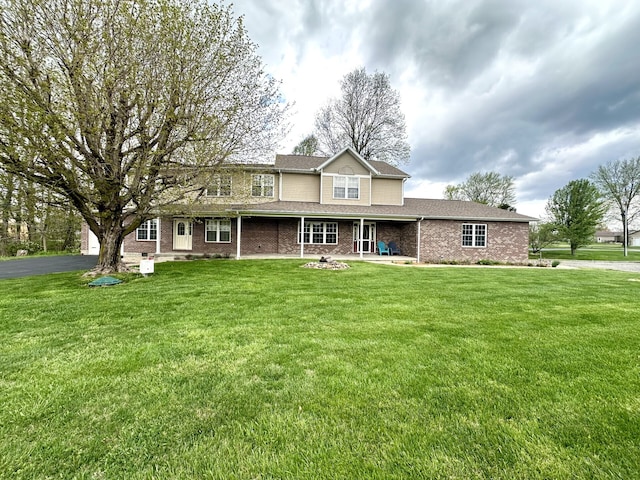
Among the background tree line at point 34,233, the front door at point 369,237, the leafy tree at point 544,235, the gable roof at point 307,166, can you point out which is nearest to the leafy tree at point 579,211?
the leafy tree at point 544,235

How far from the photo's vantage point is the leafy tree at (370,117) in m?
28.3

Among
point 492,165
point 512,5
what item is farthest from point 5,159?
point 492,165

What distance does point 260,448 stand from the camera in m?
1.98

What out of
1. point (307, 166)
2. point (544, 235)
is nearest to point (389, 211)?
point (307, 166)

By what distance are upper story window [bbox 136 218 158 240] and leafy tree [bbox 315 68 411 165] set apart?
19.7 metres

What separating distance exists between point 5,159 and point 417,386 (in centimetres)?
1101

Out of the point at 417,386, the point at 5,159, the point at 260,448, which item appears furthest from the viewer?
the point at 5,159

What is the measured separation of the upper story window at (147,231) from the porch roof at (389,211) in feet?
19.3

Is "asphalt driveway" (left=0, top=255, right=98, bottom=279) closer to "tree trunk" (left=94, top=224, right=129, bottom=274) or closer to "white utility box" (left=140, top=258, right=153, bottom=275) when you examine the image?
"tree trunk" (left=94, top=224, right=129, bottom=274)

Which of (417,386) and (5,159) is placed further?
(5,159)

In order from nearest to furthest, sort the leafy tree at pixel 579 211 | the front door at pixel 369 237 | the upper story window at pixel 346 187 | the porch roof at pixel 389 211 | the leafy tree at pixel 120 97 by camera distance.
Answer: the leafy tree at pixel 120 97, the porch roof at pixel 389 211, the upper story window at pixel 346 187, the front door at pixel 369 237, the leafy tree at pixel 579 211

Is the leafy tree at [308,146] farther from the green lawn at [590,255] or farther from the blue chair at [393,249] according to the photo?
the green lawn at [590,255]

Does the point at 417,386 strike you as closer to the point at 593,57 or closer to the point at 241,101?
the point at 241,101

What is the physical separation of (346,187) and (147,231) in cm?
1218
